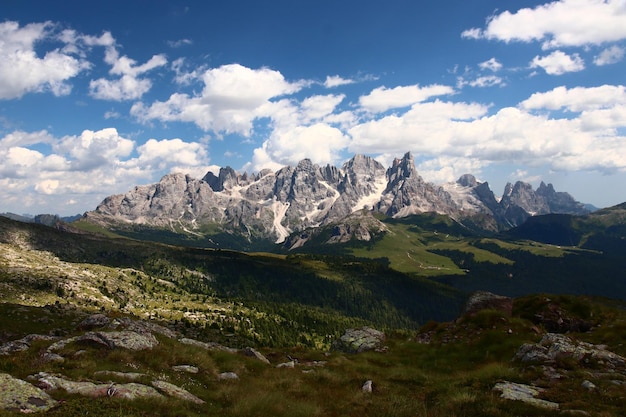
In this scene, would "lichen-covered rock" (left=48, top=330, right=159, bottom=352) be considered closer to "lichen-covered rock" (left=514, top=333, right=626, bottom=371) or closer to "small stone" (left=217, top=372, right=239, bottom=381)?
"small stone" (left=217, top=372, right=239, bottom=381)

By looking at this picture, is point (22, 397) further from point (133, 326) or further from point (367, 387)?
point (133, 326)

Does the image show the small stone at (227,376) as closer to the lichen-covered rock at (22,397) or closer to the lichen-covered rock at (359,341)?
the lichen-covered rock at (22,397)

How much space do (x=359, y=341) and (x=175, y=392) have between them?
37024 millimetres

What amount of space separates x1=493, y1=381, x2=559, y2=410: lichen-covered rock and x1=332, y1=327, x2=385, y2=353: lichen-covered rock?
2762 centimetres

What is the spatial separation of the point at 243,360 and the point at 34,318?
12895 centimetres

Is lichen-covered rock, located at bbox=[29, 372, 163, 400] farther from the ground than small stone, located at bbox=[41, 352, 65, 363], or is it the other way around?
lichen-covered rock, located at bbox=[29, 372, 163, 400]

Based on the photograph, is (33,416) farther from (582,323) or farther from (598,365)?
(582,323)

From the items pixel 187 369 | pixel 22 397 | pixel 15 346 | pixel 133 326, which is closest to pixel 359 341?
pixel 133 326

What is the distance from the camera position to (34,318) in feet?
409

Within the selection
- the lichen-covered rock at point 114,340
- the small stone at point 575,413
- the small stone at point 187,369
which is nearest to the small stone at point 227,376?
the small stone at point 187,369

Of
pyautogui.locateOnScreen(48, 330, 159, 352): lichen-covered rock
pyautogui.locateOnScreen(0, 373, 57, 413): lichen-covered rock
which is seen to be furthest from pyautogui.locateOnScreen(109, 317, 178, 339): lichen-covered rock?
pyautogui.locateOnScreen(0, 373, 57, 413): lichen-covered rock

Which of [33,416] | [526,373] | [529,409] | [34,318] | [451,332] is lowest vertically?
[34,318]

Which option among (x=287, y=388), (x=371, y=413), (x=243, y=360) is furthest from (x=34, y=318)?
(x=371, y=413)

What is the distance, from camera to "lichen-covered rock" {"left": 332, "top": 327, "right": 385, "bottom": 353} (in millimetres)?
50938
